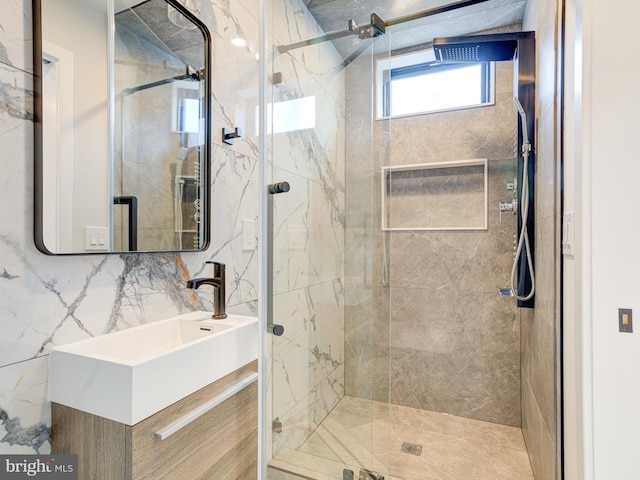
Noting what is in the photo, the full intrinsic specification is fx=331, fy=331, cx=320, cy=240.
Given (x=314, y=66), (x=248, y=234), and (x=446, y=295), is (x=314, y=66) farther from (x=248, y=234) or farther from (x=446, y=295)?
(x=446, y=295)

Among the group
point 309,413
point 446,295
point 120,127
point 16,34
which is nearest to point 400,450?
point 309,413

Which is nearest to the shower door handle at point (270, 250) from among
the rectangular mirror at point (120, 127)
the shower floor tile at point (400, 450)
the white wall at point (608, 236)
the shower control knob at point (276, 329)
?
the shower control knob at point (276, 329)

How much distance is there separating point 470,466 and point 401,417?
1.85ft

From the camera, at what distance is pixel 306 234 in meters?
1.58

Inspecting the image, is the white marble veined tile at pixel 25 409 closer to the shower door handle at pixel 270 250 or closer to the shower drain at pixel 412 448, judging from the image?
the shower door handle at pixel 270 250

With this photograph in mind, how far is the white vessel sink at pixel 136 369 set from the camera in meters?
0.80

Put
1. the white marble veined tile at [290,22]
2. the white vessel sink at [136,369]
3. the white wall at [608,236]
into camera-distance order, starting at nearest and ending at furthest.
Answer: the white vessel sink at [136,369] < the white wall at [608,236] < the white marble veined tile at [290,22]

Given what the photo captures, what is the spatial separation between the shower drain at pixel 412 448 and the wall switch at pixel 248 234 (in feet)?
4.72

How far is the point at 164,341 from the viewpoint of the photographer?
120 centimetres

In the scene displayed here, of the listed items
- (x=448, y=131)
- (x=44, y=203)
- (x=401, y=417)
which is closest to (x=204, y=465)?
(x=44, y=203)

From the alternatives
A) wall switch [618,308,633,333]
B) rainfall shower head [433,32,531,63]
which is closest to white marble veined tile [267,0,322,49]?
rainfall shower head [433,32,531,63]

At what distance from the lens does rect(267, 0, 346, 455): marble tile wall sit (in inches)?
54.1

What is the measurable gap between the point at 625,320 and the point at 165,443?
1301 millimetres

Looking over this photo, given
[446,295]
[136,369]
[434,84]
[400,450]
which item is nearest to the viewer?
[136,369]
